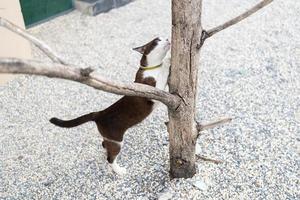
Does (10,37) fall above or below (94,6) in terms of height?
above

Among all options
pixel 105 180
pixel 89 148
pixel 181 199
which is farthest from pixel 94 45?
pixel 181 199

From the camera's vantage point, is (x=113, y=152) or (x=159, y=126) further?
(x=159, y=126)

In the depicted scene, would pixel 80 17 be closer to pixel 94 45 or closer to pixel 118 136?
pixel 94 45

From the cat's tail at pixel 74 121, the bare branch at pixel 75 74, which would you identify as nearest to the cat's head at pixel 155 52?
the bare branch at pixel 75 74

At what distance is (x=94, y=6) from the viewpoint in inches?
165

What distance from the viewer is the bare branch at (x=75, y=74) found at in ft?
3.68

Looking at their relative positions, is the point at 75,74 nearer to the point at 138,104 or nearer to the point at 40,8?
the point at 138,104

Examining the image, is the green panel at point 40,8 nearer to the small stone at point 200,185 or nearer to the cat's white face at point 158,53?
the cat's white face at point 158,53

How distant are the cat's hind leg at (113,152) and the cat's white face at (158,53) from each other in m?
0.45

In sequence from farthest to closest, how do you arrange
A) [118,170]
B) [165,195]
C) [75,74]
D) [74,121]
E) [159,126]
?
1. [159,126]
2. [118,170]
3. [165,195]
4. [74,121]
5. [75,74]

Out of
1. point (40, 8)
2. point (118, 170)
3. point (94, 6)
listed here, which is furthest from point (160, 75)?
point (40, 8)

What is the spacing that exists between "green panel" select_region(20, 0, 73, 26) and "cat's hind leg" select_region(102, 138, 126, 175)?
94.1 inches

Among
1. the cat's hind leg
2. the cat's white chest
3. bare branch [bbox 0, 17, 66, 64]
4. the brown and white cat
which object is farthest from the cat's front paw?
bare branch [bbox 0, 17, 66, 64]

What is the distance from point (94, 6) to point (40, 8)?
56 cm
